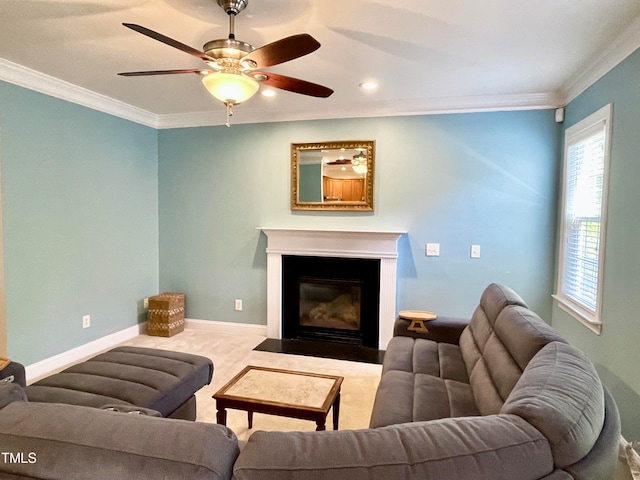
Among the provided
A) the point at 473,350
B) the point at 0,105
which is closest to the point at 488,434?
the point at 473,350

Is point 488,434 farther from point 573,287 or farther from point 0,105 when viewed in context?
point 0,105

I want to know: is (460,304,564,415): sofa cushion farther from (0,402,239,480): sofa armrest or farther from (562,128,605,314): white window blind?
(0,402,239,480): sofa armrest

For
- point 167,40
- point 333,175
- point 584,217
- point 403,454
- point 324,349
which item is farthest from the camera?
point 333,175

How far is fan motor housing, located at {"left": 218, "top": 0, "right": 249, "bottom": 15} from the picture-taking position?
192 centimetres

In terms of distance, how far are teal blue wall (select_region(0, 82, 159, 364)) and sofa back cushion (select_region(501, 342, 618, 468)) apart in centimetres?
361

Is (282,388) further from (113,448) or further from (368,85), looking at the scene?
(368,85)

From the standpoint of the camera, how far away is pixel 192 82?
3254mm

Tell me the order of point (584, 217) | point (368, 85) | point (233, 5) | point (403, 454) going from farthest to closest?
1. point (368, 85)
2. point (584, 217)
3. point (233, 5)
4. point (403, 454)

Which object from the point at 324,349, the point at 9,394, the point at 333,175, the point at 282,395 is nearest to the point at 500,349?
the point at 282,395

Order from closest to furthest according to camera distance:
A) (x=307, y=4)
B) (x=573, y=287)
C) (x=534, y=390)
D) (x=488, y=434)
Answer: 1. (x=488, y=434)
2. (x=534, y=390)
3. (x=307, y=4)
4. (x=573, y=287)

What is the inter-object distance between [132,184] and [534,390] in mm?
4259

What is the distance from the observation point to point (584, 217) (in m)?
2.99

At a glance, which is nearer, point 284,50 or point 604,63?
point 284,50

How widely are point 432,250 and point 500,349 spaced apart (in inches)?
75.8
